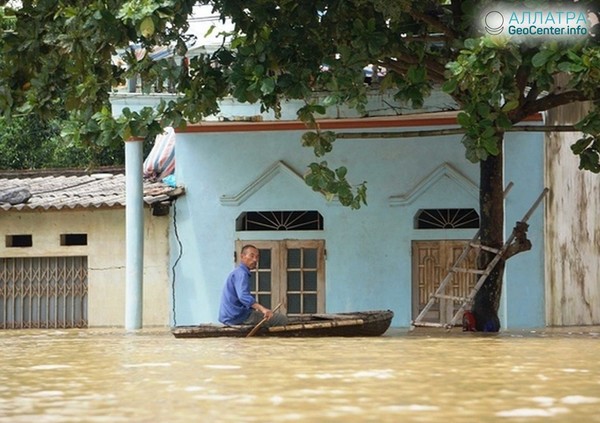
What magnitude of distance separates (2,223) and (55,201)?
4.28 feet

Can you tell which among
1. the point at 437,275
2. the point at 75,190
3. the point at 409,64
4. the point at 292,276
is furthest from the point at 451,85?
the point at 75,190

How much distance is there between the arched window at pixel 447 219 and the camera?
1595cm

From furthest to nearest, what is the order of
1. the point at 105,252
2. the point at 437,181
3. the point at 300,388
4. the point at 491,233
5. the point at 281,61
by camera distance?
1. the point at 105,252
2. the point at 437,181
3. the point at 491,233
4. the point at 281,61
5. the point at 300,388

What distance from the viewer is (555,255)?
15.7 meters

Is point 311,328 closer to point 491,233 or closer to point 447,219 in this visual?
point 491,233

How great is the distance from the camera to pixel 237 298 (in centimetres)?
1195

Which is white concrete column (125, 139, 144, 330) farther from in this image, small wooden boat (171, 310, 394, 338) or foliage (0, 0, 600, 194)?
small wooden boat (171, 310, 394, 338)

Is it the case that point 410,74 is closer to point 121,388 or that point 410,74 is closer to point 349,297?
point 349,297

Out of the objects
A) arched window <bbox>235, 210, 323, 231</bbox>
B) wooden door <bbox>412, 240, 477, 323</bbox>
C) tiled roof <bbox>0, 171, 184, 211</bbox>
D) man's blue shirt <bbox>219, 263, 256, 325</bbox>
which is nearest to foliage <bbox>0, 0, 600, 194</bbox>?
man's blue shirt <bbox>219, 263, 256, 325</bbox>

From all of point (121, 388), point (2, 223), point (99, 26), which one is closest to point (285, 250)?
point (2, 223)

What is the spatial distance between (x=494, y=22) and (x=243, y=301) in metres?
3.63

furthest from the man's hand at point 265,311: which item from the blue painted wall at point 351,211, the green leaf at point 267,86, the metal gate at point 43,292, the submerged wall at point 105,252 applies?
the metal gate at point 43,292

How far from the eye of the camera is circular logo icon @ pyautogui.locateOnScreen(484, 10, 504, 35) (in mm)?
10797

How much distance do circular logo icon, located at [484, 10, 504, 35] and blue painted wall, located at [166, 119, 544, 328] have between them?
497 cm
